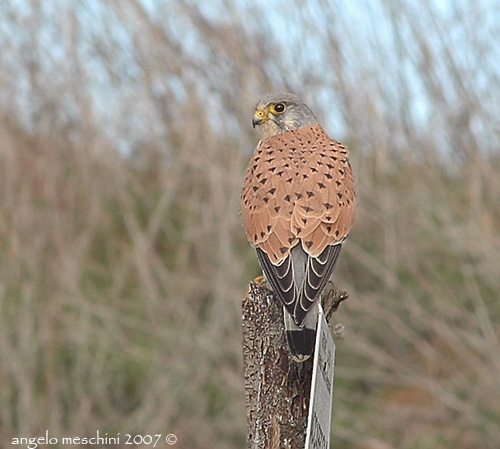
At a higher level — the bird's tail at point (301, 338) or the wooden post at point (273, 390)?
the bird's tail at point (301, 338)

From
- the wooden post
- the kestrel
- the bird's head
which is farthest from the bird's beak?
the wooden post

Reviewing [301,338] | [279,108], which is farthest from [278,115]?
[301,338]

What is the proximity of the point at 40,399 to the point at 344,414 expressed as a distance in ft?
6.16

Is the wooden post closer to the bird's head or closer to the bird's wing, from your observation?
the bird's wing

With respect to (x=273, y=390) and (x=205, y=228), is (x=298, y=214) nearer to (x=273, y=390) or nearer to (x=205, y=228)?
(x=273, y=390)

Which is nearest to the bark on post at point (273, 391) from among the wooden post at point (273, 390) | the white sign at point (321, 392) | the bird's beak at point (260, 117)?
the wooden post at point (273, 390)

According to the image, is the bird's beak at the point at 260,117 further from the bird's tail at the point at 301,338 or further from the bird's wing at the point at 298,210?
the bird's tail at the point at 301,338

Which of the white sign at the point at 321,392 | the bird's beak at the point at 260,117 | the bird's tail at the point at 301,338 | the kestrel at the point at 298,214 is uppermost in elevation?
the bird's beak at the point at 260,117

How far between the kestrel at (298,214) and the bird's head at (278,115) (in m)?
0.26

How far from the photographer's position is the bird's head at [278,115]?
4.04 metres

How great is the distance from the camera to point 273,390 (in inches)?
90.6

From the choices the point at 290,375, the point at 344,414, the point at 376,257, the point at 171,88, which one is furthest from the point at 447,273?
the point at 290,375

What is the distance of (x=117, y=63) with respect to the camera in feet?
18.3

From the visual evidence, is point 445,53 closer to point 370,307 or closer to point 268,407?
point 370,307
